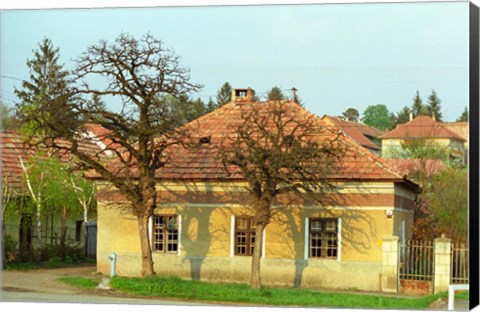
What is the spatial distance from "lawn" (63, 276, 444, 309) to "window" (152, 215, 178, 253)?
93.4 inches

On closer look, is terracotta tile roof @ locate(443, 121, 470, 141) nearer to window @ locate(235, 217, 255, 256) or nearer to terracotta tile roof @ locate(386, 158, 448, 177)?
window @ locate(235, 217, 255, 256)

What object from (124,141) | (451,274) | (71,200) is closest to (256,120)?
(124,141)

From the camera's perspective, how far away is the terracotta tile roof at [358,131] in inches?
1098

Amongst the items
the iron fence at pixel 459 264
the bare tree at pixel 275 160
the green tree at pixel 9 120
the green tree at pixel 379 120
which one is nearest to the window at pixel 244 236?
the bare tree at pixel 275 160

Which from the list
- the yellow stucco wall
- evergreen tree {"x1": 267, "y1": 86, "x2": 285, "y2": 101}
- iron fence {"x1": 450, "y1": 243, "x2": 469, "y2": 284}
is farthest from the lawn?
evergreen tree {"x1": 267, "y1": 86, "x2": 285, "y2": 101}

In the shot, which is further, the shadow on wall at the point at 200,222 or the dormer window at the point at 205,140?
the dormer window at the point at 205,140

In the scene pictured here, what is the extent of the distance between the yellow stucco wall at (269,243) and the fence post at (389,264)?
0.29 meters

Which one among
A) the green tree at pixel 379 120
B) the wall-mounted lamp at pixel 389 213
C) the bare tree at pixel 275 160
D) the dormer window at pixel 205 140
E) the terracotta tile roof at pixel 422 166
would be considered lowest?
the wall-mounted lamp at pixel 389 213

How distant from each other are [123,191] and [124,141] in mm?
1299

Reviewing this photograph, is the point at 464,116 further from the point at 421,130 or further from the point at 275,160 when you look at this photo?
the point at 421,130

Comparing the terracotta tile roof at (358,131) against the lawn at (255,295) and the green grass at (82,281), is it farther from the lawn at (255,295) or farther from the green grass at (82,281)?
the green grass at (82,281)

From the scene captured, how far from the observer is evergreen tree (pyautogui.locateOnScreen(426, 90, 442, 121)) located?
25.0m

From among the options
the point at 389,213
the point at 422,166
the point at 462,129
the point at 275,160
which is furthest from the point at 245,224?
the point at 422,166

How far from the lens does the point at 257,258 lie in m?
24.3
